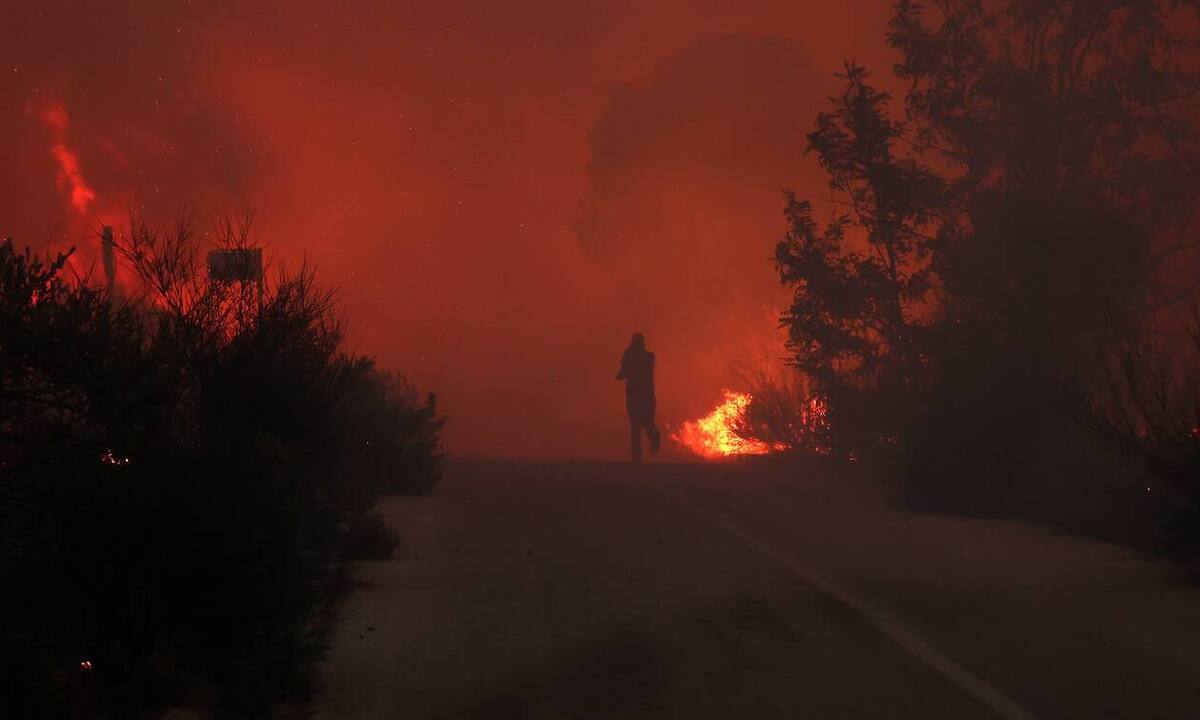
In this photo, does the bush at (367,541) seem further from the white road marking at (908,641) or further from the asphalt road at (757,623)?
the white road marking at (908,641)

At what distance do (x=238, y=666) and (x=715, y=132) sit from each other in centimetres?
6480

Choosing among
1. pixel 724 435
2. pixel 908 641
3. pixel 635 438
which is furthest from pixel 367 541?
pixel 724 435

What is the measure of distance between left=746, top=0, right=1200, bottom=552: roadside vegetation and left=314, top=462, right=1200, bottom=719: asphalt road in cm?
116

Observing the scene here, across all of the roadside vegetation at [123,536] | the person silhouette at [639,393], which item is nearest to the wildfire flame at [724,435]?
the person silhouette at [639,393]

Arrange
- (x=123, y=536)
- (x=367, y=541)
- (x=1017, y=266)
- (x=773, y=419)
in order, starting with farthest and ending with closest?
(x=773, y=419), (x=1017, y=266), (x=367, y=541), (x=123, y=536)

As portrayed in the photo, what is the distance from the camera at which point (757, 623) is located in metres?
10.1

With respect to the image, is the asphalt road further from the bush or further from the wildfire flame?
the wildfire flame

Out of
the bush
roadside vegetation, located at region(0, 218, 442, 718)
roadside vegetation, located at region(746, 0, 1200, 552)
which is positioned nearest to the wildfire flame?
roadside vegetation, located at region(746, 0, 1200, 552)

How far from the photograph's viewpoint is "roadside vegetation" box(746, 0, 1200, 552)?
17.0 metres

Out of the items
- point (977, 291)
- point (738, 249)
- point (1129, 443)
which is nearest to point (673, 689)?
point (1129, 443)

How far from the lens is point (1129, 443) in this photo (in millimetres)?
13125

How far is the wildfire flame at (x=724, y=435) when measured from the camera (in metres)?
31.0

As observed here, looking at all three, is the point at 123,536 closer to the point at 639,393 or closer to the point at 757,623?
the point at 757,623

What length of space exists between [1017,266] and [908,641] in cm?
1313
